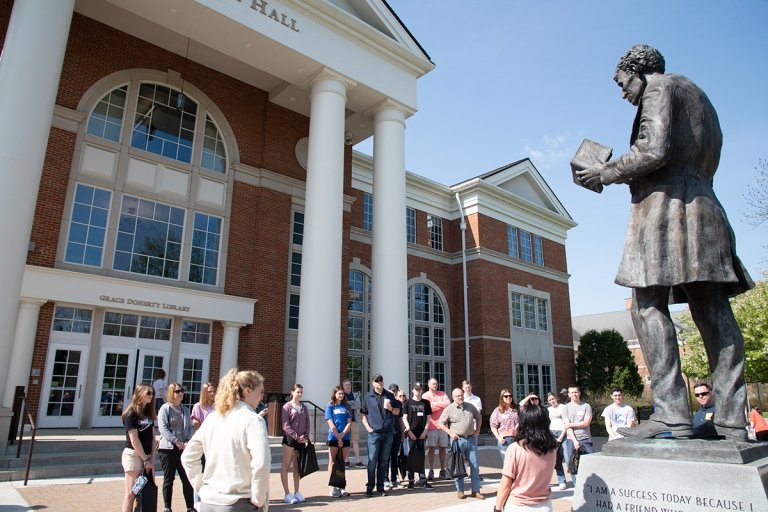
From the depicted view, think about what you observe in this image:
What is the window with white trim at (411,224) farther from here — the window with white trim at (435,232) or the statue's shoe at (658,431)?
the statue's shoe at (658,431)

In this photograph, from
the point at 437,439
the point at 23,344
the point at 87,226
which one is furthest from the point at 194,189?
the point at 437,439

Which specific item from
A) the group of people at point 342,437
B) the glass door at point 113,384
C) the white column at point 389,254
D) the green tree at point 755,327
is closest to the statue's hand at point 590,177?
the group of people at point 342,437

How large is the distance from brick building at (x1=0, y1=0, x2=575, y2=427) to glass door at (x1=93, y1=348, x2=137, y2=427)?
2.1 inches

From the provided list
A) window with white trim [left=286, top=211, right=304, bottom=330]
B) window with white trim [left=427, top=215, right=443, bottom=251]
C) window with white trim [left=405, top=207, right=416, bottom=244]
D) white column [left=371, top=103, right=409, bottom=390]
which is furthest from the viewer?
window with white trim [left=427, top=215, right=443, bottom=251]

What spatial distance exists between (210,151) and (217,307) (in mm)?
5465

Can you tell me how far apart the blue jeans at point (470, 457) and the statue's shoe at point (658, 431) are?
5.28m

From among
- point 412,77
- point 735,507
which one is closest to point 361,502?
point 735,507

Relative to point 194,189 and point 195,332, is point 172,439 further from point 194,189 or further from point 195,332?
point 194,189

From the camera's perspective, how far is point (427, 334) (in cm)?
2823

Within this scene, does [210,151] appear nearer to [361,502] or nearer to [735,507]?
[361,502]

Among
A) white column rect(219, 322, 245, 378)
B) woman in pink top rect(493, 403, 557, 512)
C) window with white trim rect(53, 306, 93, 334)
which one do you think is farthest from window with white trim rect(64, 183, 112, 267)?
woman in pink top rect(493, 403, 557, 512)

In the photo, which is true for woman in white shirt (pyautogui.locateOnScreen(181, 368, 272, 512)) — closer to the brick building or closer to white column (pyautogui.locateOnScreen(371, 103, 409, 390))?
the brick building

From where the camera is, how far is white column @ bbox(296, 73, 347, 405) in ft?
49.6

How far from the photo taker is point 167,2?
1475cm
